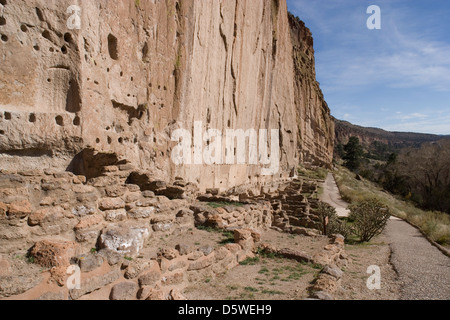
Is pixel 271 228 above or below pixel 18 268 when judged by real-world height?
below

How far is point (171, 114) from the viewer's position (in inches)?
451

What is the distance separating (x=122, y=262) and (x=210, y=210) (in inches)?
167

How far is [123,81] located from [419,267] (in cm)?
1058

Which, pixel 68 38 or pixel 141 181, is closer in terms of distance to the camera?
pixel 68 38

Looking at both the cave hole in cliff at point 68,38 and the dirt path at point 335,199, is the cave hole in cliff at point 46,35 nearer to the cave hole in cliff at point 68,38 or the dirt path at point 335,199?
the cave hole in cliff at point 68,38

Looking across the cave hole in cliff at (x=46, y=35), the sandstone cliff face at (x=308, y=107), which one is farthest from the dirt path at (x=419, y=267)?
the sandstone cliff face at (x=308, y=107)

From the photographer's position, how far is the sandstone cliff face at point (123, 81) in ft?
21.4

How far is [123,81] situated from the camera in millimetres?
9312

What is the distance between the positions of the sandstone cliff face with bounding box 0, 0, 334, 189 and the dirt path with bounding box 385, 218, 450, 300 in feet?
23.9

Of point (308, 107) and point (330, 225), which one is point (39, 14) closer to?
point (330, 225)

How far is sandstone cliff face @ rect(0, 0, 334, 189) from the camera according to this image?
21.4ft

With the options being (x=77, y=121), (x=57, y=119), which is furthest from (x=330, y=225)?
(x=57, y=119)

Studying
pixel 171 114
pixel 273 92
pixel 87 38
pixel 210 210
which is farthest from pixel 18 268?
pixel 273 92
